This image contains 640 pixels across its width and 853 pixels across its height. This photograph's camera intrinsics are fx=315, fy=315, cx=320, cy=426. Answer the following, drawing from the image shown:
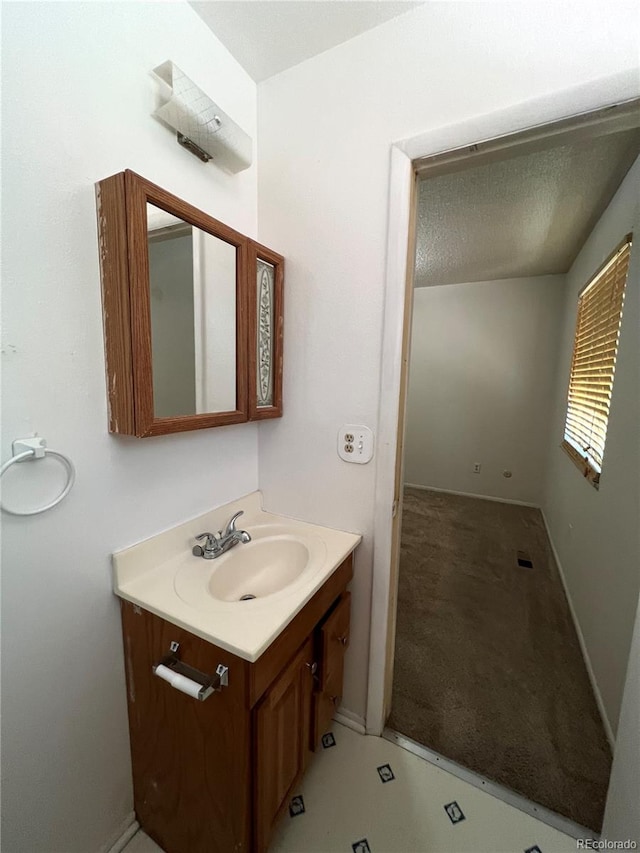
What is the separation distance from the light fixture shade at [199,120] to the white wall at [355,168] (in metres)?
0.23

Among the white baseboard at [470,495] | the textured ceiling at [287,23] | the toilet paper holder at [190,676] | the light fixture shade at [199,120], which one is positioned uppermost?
the textured ceiling at [287,23]

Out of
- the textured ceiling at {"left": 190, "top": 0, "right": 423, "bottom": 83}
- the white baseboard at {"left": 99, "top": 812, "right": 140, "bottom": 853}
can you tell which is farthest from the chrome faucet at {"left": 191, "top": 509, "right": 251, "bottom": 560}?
the textured ceiling at {"left": 190, "top": 0, "right": 423, "bottom": 83}

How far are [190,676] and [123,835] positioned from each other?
A: 67 cm

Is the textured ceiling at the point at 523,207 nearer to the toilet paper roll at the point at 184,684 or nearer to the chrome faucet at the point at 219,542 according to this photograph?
the chrome faucet at the point at 219,542

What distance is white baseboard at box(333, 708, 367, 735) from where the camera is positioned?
129cm

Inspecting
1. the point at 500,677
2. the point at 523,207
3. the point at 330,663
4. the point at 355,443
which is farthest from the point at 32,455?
the point at 523,207

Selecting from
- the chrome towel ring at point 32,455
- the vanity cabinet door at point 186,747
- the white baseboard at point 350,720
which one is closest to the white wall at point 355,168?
the white baseboard at point 350,720

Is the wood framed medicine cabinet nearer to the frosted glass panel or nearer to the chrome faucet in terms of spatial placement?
the frosted glass panel

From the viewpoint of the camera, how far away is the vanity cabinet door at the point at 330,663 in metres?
1.03

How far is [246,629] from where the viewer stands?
0.73 metres

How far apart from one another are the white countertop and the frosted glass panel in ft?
1.58

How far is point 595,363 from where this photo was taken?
Answer: 6.90 feet

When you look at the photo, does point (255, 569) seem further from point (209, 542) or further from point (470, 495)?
point (470, 495)

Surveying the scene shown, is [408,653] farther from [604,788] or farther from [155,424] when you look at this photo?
[155,424]
